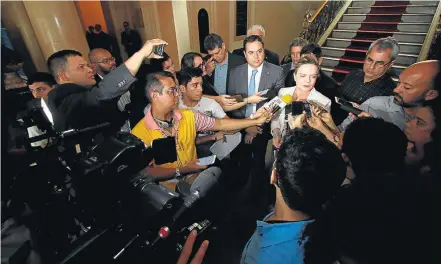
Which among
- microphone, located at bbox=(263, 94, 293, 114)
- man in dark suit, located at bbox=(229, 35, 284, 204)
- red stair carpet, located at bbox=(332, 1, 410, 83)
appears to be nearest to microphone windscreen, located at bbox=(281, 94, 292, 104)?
microphone, located at bbox=(263, 94, 293, 114)

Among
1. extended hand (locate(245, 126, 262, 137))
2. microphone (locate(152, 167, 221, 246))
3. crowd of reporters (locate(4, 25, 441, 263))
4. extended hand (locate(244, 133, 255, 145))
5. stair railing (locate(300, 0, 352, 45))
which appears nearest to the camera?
crowd of reporters (locate(4, 25, 441, 263))

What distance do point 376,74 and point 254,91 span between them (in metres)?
1.37

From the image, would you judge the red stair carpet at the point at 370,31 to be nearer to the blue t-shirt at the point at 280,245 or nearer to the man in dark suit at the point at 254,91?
the man in dark suit at the point at 254,91

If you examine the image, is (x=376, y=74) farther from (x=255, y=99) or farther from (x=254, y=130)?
(x=254, y=130)

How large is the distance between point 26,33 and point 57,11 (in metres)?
0.81

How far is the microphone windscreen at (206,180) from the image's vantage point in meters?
1.79

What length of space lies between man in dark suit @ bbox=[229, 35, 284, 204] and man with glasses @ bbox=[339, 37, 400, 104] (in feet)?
2.86

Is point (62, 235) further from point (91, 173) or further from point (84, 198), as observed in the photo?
point (91, 173)

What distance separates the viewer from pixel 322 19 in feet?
21.6

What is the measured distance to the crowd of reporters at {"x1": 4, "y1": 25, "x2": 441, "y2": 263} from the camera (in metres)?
0.89

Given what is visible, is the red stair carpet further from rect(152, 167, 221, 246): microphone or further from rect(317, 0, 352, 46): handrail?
rect(152, 167, 221, 246): microphone

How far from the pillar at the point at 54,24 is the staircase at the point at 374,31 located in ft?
20.3

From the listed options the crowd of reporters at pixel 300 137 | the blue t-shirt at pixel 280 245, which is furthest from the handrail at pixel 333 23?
the blue t-shirt at pixel 280 245

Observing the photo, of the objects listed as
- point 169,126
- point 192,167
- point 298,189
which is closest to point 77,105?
point 169,126
